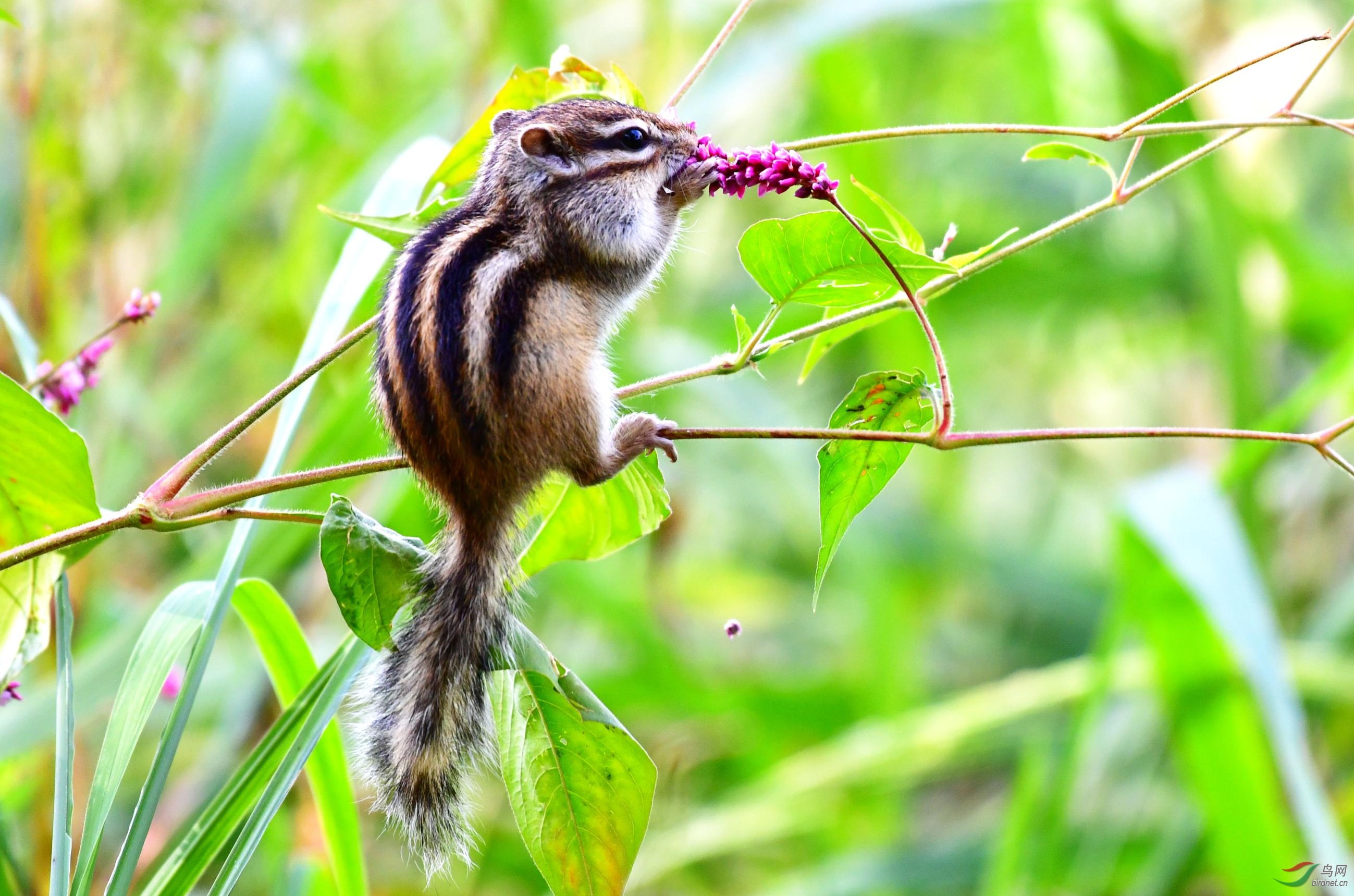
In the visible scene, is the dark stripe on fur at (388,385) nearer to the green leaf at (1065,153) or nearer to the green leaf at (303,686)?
the green leaf at (303,686)

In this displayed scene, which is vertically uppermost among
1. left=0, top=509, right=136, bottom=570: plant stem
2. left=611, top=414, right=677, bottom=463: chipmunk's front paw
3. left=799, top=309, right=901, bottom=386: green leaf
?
left=799, top=309, right=901, bottom=386: green leaf

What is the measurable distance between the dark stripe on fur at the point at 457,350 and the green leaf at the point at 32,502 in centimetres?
22

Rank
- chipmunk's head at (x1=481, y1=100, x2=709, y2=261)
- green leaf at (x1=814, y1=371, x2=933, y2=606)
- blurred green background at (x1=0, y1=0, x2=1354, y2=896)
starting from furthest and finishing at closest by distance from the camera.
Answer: blurred green background at (x1=0, y1=0, x2=1354, y2=896) < chipmunk's head at (x1=481, y1=100, x2=709, y2=261) < green leaf at (x1=814, y1=371, x2=933, y2=606)

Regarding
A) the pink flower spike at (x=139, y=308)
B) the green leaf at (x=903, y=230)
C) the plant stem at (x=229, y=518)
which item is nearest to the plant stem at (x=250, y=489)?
the plant stem at (x=229, y=518)

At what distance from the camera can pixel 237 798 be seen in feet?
2.51

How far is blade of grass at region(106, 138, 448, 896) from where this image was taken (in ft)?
2.28

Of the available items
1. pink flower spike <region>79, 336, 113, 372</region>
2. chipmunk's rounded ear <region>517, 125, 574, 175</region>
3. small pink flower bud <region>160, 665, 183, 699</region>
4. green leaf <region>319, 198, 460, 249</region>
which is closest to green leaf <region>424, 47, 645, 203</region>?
green leaf <region>319, 198, 460, 249</region>

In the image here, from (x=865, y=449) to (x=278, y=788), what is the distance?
0.39 m

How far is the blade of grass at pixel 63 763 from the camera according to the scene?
26.2 inches

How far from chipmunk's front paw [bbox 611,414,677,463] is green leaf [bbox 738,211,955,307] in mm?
153

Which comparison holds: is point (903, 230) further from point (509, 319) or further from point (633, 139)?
point (633, 139)

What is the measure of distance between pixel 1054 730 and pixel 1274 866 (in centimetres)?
75

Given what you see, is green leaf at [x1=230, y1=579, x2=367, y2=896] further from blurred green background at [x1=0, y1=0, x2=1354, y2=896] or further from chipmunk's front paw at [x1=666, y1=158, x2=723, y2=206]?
chipmunk's front paw at [x1=666, y1=158, x2=723, y2=206]

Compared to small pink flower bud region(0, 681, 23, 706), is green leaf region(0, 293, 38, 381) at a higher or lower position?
higher
